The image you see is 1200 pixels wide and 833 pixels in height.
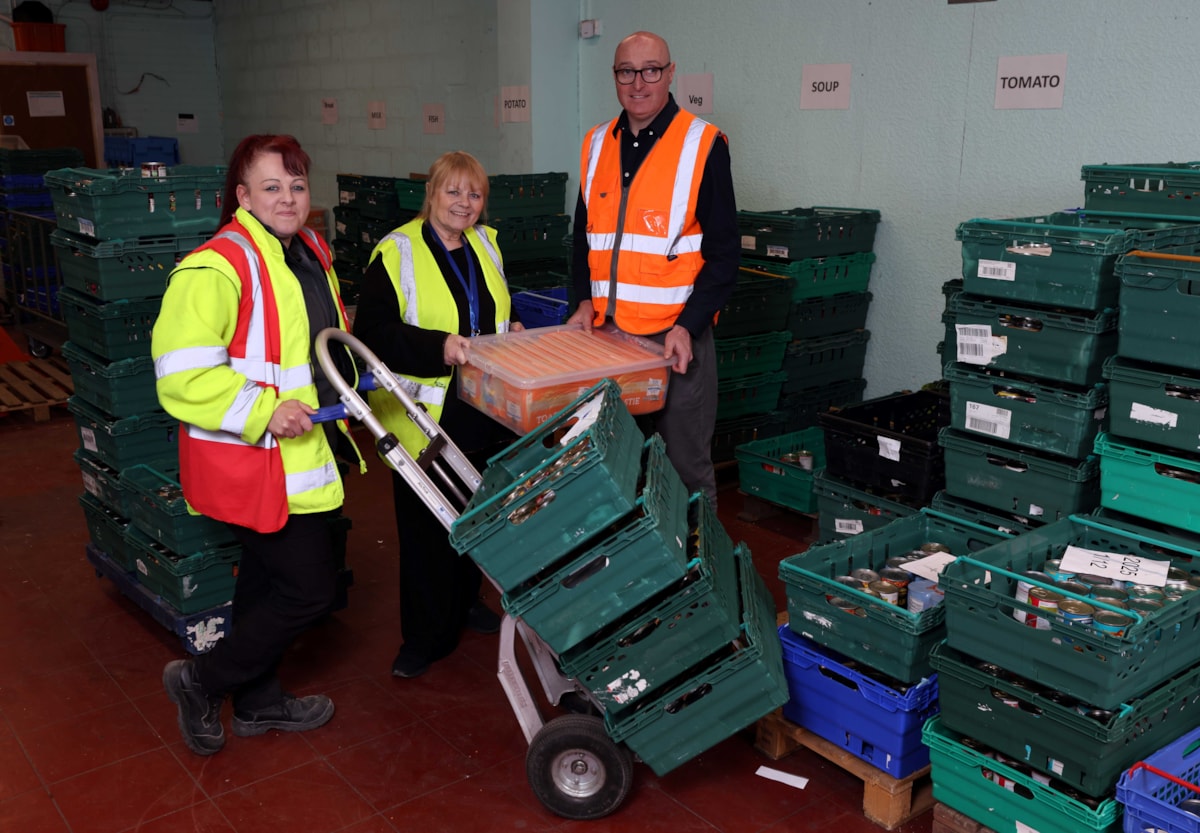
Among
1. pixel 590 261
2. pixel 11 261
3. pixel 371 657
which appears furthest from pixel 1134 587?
pixel 11 261

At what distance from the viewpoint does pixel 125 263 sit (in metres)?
4.31

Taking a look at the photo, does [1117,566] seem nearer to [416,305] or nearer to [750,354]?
[416,305]

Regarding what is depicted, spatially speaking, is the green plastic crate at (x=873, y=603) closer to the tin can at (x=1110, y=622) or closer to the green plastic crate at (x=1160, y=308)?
the tin can at (x=1110, y=622)

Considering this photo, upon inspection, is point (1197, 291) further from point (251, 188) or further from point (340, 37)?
point (340, 37)

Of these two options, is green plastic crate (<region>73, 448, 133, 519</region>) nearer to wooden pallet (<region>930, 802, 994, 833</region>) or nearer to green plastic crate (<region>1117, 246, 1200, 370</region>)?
wooden pallet (<region>930, 802, 994, 833</region>)

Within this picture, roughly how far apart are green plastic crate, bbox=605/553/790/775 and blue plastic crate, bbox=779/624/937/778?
26 cm

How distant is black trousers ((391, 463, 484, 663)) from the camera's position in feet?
13.0

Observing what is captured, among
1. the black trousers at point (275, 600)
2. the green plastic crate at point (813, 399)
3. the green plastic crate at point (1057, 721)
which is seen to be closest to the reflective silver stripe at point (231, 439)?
the black trousers at point (275, 600)

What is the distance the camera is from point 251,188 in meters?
3.14

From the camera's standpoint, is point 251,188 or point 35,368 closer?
point 251,188

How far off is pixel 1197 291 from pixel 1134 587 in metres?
0.94

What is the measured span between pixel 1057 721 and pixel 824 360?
150 inches


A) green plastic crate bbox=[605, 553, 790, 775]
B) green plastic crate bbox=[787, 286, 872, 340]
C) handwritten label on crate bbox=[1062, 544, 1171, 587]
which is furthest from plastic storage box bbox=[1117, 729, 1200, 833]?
green plastic crate bbox=[787, 286, 872, 340]

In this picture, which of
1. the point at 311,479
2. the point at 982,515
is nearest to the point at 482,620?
the point at 311,479
